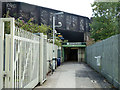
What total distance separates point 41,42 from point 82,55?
64.9 ft

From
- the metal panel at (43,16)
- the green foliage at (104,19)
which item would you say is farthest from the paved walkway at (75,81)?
the metal panel at (43,16)

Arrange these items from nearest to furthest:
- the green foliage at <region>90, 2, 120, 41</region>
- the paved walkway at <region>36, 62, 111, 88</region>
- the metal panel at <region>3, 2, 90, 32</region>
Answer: the paved walkway at <region>36, 62, 111, 88</region> < the green foliage at <region>90, 2, 120, 41</region> < the metal panel at <region>3, 2, 90, 32</region>

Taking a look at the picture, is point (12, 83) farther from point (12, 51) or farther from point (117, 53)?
point (117, 53)

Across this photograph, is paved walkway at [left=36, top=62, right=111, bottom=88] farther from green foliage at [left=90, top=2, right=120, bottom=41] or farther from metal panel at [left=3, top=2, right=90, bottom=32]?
metal panel at [left=3, top=2, right=90, bottom=32]

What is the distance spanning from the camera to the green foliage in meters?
14.7

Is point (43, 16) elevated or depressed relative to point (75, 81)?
elevated

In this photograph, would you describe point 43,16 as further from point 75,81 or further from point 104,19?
point 75,81

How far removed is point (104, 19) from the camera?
50.7 ft

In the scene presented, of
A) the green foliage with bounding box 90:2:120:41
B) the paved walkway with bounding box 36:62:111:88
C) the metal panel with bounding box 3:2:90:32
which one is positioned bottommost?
the paved walkway with bounding box 36:62:111:88

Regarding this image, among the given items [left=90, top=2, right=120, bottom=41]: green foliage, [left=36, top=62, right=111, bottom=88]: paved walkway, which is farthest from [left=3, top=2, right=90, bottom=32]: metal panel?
[left=36, top=62, right=111, bottom=88]: paved walkway

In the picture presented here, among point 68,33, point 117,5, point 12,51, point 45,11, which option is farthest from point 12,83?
point 68,33

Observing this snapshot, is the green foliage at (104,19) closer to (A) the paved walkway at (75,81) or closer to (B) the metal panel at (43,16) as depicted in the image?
(A) the paved walkway at (75,81)

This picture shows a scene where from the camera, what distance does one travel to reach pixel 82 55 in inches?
1035

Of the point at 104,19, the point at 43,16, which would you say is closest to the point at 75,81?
the point at 104,19
